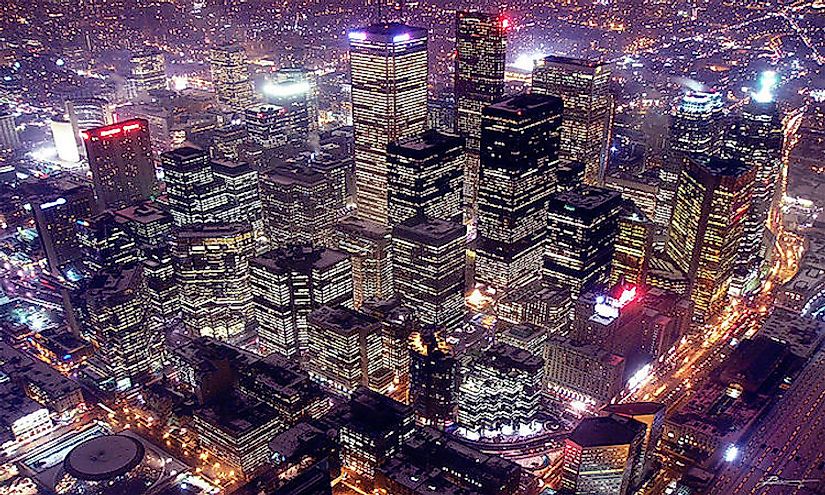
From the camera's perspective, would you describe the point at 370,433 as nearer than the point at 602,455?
No

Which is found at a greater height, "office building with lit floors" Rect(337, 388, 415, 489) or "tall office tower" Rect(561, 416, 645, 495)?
"tall office tower" Rect(561, 416, 645, 495)

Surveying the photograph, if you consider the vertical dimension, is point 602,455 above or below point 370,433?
above

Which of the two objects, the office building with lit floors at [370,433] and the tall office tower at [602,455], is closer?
the tall office tower at [602,455]

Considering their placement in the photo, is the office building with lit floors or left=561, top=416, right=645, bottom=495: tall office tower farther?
the office building with lit floors

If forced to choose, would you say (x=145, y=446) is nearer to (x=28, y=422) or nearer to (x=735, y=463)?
(x=28, y=422)
